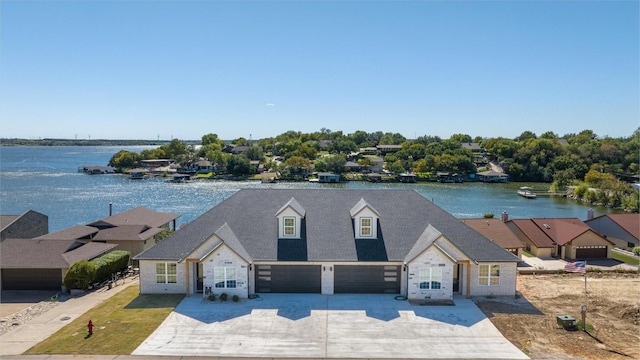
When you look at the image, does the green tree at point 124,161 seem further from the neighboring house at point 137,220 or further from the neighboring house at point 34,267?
the neighboring house at point 34,267

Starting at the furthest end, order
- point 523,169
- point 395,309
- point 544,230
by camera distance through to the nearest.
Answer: point 523,169 → point 544,230 → point 395,309

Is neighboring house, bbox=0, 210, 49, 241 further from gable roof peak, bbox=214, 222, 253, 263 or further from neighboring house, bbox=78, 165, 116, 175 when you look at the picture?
neighboring house, bbox=78, 165, 116, 175

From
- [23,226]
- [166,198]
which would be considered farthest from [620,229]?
[166,198]

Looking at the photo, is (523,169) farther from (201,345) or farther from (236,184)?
(201,345)

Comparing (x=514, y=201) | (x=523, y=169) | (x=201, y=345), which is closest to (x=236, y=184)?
(x=514, y=201)

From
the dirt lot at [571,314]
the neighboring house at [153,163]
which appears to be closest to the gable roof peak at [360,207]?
the dirt lot at [571,314]
